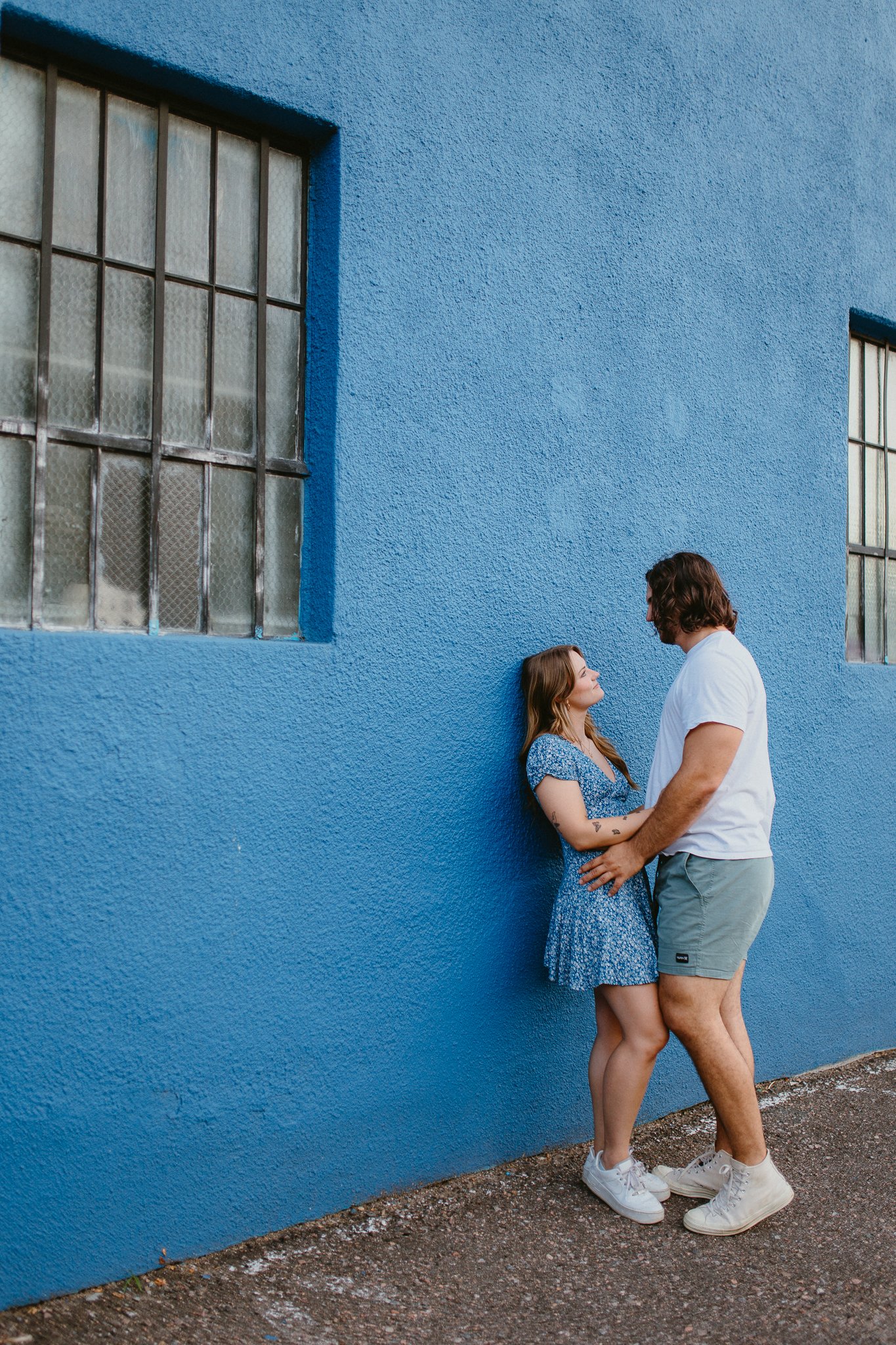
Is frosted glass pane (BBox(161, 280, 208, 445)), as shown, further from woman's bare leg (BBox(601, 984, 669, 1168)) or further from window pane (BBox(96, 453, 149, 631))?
woman's bare leg (BBox(601, 984, 669, 1168))

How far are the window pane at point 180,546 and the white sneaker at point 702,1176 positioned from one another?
7.16ft

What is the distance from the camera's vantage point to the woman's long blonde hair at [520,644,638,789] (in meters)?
3.47

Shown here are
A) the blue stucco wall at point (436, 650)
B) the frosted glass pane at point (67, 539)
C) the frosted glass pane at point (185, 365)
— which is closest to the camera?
the blue stucco wall at point (436, 650)

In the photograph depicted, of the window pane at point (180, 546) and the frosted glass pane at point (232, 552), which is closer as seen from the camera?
the window pane at point (180, 546)

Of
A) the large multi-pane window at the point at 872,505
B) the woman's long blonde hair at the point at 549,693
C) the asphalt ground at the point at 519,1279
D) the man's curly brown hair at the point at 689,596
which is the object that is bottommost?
the asphalt ground at the point at 519,1279

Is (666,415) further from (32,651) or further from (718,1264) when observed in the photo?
(718,1264)

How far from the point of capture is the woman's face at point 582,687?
11.5 feet

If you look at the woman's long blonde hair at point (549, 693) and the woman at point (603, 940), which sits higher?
the woman's long blonde hair at point (549, 693)

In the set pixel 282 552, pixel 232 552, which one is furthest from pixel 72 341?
pixel 282 552

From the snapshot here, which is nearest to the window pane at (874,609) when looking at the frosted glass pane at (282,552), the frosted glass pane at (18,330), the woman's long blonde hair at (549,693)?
the woman's long blonde hair at (549,693)

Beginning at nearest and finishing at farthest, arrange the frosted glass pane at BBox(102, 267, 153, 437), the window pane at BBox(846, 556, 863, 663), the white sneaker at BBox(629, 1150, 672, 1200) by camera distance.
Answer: the frosted glass pane at BBox(102, 267, 153, 437)
the white sneaker at BBox(629, 1150, 672, 1200)
the window pane at BBox(846, 556, 863, 663)

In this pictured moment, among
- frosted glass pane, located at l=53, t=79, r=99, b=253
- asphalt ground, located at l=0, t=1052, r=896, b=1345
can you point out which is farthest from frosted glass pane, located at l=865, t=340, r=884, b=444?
frosted glass pane, located at l=53, t=79, r=99, b=253

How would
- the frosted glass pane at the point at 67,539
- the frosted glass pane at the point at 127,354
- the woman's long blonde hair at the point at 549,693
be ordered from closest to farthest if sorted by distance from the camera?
the frosted glass pane at the point at 67,539, the frosted glass pane at the point at 127,354, the woman's long blonde hair at the point at 549,693

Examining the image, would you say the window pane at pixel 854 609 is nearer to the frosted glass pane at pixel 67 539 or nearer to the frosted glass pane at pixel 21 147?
the frosted glass pane at pixel 67 539
